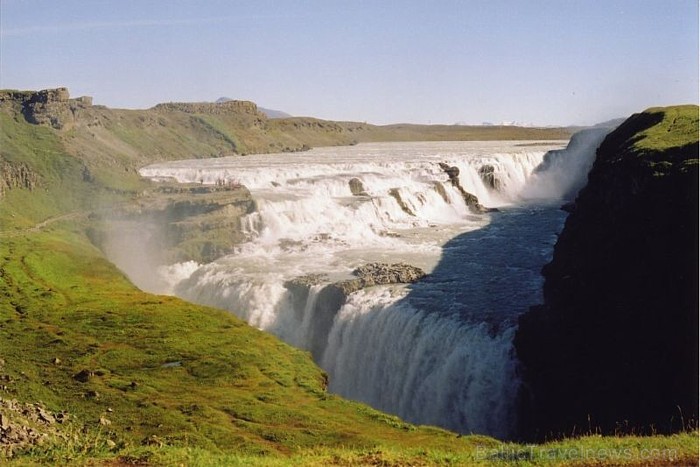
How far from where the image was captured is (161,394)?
22016mm

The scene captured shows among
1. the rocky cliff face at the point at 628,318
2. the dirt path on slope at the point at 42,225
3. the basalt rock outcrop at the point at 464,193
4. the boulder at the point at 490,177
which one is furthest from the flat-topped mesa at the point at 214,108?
the rocky cliff face at the point at 628,318

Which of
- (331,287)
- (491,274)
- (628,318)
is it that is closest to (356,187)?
(491,274)

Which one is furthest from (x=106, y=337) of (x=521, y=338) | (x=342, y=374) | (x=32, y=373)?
(x=521, y=338)

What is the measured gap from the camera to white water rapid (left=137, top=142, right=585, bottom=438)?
26.5 m

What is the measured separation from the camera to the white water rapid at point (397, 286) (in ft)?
87.0

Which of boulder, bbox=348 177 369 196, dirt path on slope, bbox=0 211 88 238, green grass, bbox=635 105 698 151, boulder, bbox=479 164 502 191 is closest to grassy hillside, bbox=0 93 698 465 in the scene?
dirt path on slope, bbox=0 211 88 238

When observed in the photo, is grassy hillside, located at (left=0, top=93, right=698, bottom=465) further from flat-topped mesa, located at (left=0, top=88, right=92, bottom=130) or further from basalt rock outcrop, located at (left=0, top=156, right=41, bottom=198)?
flat-topped mesa, located at (left=0, top=88, right=92, bottom=130)

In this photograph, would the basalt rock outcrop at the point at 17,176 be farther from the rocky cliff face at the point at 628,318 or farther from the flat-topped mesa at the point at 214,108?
the flat-topped mesa at the point at 214,108

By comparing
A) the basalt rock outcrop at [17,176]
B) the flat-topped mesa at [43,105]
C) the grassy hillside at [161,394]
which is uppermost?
the flat-topped mesa at [43,105]

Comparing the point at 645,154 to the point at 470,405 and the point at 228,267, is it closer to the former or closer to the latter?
the point at 470,405

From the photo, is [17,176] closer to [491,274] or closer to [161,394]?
[161,394]

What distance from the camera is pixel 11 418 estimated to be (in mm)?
16016

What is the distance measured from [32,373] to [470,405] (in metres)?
16.6

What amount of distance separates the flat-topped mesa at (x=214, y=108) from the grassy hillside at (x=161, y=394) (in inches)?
3887
